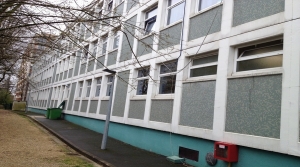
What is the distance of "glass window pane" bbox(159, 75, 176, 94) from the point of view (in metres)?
9.09

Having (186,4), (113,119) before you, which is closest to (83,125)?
(113,119)

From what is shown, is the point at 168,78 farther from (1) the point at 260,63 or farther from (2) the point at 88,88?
(2) the point at 88,88

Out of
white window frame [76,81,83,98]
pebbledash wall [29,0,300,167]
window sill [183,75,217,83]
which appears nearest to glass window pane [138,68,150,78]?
pebbledash wall [29,0,300,167]

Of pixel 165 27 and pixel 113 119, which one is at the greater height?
pixel 165 27

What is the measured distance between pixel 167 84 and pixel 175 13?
2787 mm

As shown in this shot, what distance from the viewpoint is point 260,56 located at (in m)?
6.28

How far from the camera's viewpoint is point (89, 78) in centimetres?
1773

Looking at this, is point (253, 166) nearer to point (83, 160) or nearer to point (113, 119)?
point (83, 160)

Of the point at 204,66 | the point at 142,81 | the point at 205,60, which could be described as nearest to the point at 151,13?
the point at 142,81

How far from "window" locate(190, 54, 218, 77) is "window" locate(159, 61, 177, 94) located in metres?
0.93

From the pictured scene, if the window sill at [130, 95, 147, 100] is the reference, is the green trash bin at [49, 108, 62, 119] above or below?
below

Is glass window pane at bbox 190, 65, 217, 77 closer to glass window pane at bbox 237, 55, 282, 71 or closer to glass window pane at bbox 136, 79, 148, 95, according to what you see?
glass window pane at bbox 237, 55, 282, 71

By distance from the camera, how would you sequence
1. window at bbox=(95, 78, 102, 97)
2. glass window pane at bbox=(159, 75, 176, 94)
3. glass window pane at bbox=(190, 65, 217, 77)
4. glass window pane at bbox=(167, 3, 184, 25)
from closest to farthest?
glass window pane at bbox=(190, 65, 217, 77)
glass window pane at bbox=(159, 75, 176, 94)
glass window pane at bbox=(167, 3, 184, 25)
window at bbox=(95, 78, 102, 97)

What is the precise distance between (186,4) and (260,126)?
508 cm
